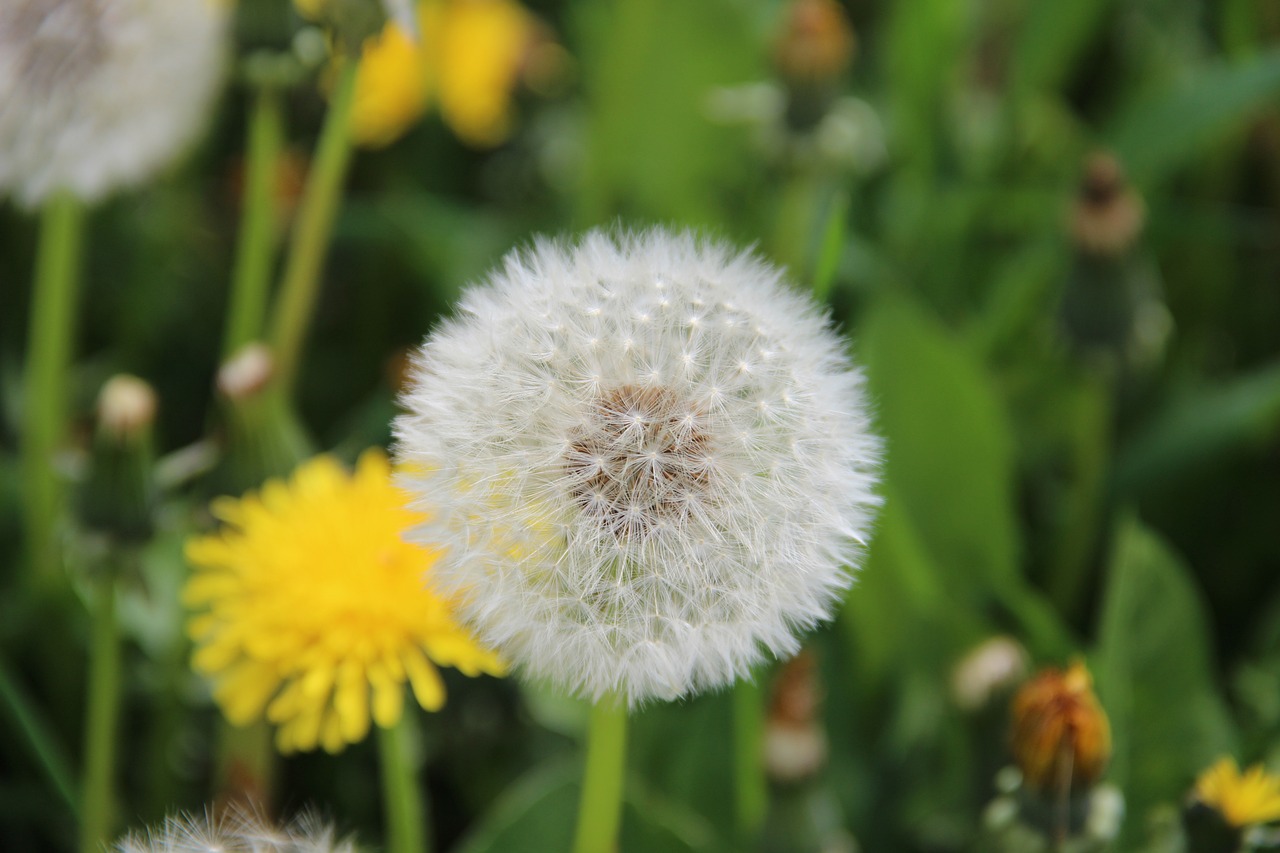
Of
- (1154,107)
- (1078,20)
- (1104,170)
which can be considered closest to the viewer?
(1104,170)

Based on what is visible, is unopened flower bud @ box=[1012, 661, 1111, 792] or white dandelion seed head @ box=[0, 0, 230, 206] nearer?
unopened flower bud @ box=[1012, 661, 1111, 792]

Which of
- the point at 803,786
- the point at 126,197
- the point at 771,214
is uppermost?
the point at 771,214

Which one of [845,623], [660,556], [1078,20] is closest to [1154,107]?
[1078,20]

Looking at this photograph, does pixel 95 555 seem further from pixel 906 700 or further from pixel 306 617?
pixel 906 700

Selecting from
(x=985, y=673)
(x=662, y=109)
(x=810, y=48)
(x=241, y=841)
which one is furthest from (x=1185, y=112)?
(x=241, y=841)

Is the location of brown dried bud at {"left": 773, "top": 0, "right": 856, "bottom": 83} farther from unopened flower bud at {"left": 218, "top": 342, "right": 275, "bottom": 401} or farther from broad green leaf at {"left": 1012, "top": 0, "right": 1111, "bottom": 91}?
unopened flower bud at {"left": 218, "top": 342, "right": 275, "bottom": 401}

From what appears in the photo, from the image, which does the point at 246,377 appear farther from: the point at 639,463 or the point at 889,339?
the point at 889,339

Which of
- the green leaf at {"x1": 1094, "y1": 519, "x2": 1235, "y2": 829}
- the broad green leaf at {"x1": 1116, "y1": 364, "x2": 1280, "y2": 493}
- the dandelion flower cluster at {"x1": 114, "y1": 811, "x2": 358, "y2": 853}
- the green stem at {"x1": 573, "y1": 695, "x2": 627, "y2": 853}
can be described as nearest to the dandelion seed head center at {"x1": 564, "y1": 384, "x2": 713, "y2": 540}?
the green stem at {"x1": 573, "y1": 695, "x2": 627, "y2": 853}
